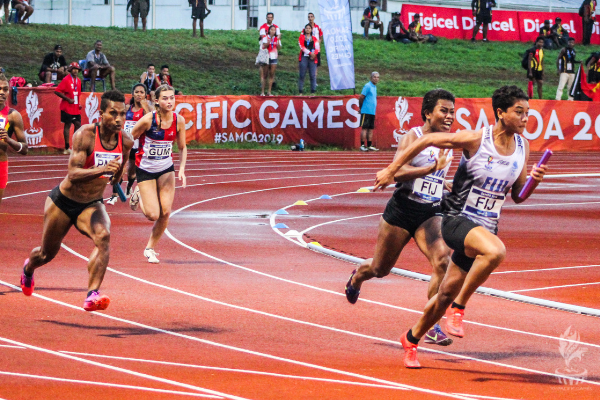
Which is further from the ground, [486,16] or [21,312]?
[486,16]

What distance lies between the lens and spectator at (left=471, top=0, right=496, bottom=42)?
3678 cm

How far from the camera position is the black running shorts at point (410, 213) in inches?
266

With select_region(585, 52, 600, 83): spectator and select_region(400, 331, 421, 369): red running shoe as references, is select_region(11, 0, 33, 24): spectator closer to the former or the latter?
select_region(585, 52, 600, 83): spectator

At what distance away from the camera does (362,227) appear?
13555 mm

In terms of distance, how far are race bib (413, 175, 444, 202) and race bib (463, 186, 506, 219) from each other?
81cm

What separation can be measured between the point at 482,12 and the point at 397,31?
11.5 feet

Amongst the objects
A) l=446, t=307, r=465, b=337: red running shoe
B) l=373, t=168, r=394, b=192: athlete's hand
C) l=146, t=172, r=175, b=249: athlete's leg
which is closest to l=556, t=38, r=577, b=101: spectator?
l=146, t=172, r=175, b=249: athlete's leg

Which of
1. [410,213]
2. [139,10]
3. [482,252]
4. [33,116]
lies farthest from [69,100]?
[482,252]

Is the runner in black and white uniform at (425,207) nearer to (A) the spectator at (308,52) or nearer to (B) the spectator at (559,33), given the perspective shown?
(A) the spectator at (308,52)

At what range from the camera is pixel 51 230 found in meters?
7.36

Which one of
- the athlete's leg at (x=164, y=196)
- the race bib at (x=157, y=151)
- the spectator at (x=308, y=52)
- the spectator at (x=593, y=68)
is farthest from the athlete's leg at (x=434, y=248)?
the spectator at (x=593, y=68)

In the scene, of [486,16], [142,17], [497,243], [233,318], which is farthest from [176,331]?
[486,16]

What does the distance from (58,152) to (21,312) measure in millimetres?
16718

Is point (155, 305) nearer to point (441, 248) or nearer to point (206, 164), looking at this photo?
point (441, 248)
